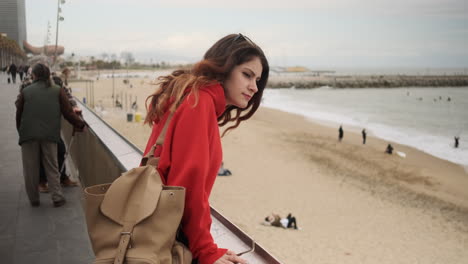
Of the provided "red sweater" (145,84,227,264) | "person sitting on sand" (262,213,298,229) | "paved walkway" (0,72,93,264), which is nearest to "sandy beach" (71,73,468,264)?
"person sitting on sand" (262,213,298,229)

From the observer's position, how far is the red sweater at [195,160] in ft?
4.54

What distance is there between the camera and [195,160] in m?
1.38

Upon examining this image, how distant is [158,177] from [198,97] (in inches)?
11.8

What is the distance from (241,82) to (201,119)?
34 centimetres

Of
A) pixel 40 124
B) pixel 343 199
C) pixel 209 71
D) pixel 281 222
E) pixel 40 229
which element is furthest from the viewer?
pixel 343 199

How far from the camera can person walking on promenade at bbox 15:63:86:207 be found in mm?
4141

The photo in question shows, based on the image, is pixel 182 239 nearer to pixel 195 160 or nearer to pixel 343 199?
pixel 195 160

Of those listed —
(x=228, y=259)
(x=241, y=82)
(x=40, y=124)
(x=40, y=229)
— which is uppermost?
(x=241, y=82)

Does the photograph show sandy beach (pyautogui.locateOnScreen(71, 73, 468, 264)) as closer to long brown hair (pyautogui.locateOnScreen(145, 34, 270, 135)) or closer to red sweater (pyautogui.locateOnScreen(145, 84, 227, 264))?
long brown hair (pyautogui.locateOnScreen(145, 34, 270, 135))

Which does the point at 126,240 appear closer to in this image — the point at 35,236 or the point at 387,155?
the point at 35,236

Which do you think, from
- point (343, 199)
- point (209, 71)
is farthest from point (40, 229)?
Answer: point (343, 199)

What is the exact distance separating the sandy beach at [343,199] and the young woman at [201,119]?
14.1 feet

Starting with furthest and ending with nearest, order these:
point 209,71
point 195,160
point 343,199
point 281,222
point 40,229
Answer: point 343,199 → point 281,222 → point 40,229 → point 209,71 → point 195,160

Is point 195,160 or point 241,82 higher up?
point 241,82
